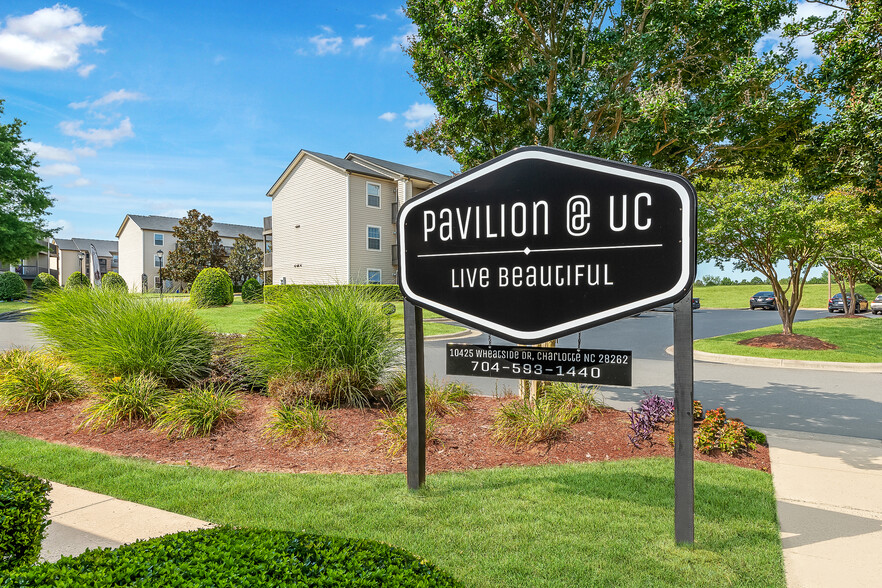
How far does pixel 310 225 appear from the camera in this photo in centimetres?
3344

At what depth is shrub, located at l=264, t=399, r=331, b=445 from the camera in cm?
595

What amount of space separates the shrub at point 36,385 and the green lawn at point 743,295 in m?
54.4

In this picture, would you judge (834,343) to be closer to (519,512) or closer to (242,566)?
(519,512)

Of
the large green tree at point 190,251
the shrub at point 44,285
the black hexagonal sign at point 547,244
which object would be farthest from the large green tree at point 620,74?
the large green tree at point 190,251

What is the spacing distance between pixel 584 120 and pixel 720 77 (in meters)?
1.77

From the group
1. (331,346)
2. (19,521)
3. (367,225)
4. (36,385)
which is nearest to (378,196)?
(367,225)

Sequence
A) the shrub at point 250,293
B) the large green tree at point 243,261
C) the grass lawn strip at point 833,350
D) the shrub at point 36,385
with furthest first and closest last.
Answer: the large green tree at point 243,261
the shrub at point 250,293
the grass lawn strip at point 833,350
the shrub at point 36,385

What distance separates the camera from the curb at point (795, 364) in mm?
11938

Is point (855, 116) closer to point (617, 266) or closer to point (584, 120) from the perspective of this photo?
point (584, 120)

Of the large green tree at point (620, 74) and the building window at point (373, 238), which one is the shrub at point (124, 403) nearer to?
the large green tree at point (620, 74)

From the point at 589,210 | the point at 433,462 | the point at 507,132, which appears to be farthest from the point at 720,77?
the point at 433,462

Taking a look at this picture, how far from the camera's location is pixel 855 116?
22.3ft

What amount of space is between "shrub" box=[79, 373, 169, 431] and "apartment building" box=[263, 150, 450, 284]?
A: 23682 mm

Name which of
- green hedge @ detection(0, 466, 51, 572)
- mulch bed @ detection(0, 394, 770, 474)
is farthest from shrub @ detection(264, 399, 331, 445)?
green hedge @ detection(0, 466, 51, 572)
